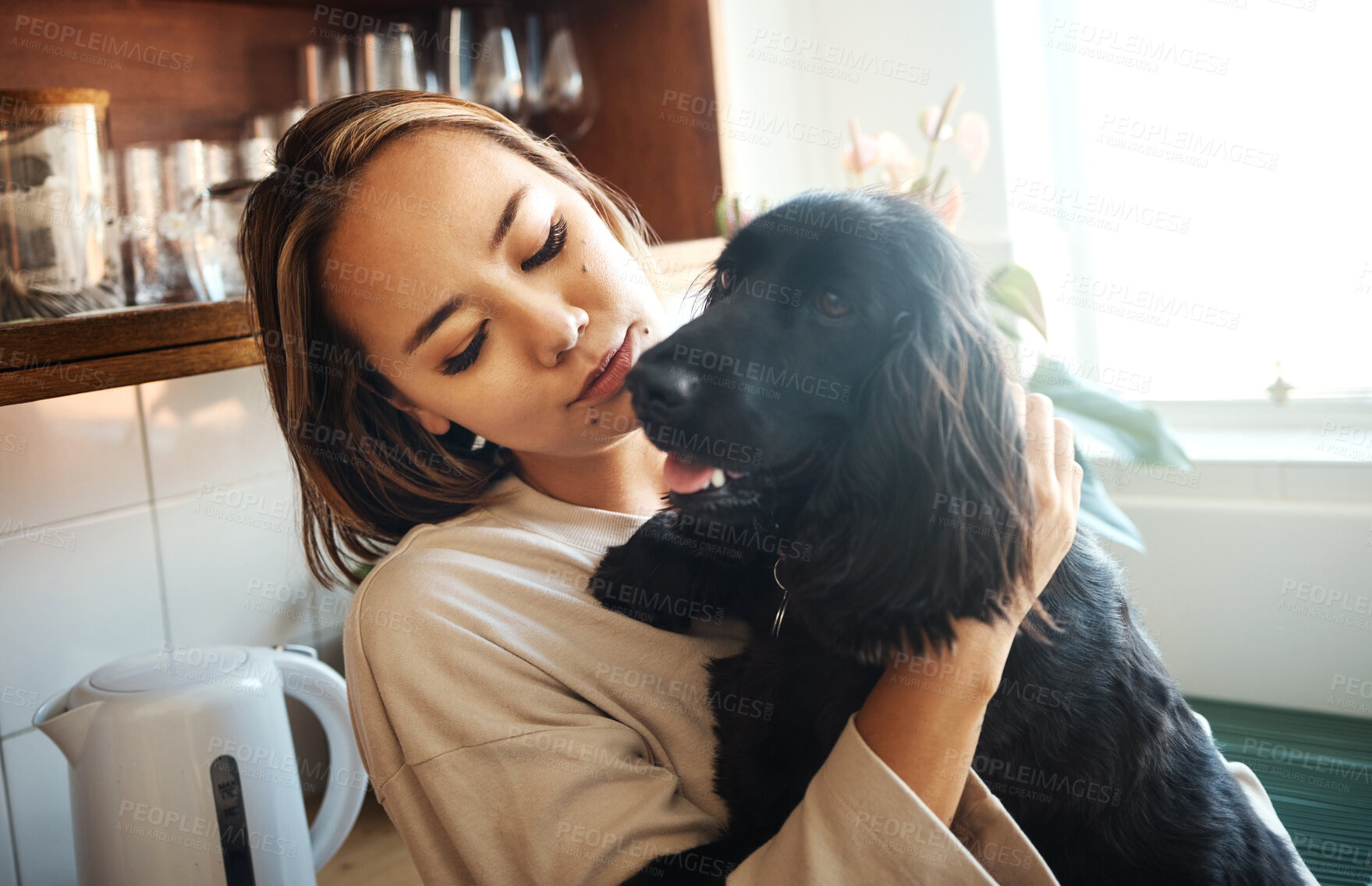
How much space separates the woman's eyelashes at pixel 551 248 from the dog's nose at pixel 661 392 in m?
0.21

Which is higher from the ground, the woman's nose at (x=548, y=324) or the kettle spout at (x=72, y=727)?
the woman's nose at (x=548, y=324)

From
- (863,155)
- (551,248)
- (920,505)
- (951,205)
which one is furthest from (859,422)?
(863,155)

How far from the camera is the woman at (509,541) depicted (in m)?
0.74

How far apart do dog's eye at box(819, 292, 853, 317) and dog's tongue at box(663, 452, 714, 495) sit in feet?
0.55

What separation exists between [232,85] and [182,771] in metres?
1.05

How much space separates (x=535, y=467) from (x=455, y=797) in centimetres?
39

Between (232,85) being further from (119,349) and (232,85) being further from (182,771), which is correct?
(182,771)

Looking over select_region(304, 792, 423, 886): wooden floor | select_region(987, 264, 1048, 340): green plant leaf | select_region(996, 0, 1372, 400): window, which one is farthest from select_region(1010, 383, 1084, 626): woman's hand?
select_region(996, 0, 1372, 400): window

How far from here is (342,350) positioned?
0.97 m

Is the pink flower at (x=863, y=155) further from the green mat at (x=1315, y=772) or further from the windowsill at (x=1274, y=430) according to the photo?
the green mat at (x=1315, y=772)

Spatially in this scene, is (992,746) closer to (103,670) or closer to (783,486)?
(783,486)

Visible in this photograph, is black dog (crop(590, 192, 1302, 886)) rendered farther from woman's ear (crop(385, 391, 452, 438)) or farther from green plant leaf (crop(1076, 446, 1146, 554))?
green plant leaf (crop(1076, 446, 1146, 554))

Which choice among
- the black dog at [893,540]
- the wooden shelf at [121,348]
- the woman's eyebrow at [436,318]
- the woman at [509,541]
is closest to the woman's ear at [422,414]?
the woman at [509,541]

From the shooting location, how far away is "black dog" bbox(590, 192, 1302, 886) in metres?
0.74
